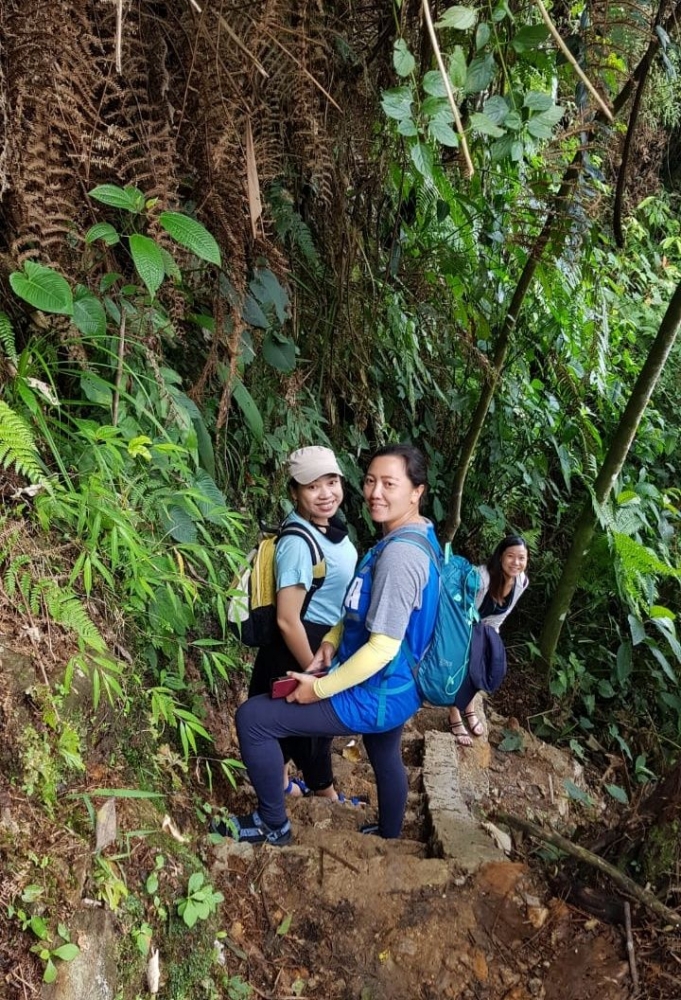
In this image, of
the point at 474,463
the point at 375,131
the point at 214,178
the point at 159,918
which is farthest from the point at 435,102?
the point at 474,463

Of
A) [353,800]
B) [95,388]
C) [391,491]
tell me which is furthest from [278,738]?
[95,388]

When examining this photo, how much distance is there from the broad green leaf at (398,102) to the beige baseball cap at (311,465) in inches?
51.4

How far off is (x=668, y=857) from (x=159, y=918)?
61.1 inches

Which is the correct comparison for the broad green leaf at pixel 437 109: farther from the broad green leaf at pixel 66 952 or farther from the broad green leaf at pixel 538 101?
the broad green leaf at pixel 66 952

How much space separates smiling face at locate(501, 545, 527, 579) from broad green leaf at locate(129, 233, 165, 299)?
2.89 m

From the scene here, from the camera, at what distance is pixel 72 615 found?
2273 millimetres

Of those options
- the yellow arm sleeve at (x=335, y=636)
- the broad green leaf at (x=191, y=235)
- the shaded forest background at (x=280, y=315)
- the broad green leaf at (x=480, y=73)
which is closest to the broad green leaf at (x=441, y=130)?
the shaded forest background at (x=280, y=315)

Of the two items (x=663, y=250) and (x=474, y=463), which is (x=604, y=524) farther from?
(x=663, y=250)

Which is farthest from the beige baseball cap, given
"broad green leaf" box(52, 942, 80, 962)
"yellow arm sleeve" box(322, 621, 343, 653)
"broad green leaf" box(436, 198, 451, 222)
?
"broad green leaf" box(436, 198, 451, 222)

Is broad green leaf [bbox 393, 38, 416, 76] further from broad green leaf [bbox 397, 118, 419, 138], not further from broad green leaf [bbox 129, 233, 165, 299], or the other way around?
broad green leaf [bbox 129, 233, 165, 299]

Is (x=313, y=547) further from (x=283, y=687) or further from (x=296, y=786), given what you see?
(x=296, y=786)

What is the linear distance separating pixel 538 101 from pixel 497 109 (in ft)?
0.63

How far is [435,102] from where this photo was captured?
255 centimetres

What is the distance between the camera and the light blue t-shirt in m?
2.75
